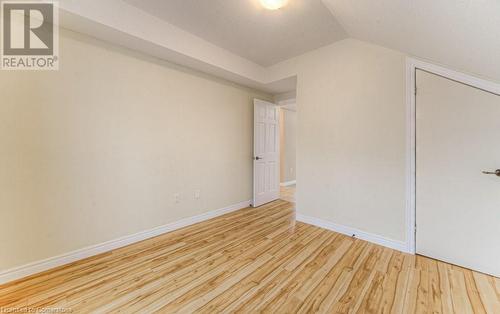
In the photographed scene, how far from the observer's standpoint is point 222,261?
2080 mm

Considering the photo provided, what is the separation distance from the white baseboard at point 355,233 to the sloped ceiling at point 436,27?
1.92 metres

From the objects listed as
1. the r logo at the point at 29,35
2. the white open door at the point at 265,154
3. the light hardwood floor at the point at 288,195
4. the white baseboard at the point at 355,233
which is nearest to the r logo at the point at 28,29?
the r logo at the point at 29,35

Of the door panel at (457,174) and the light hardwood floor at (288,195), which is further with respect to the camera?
the light hardwood floor at (288,195)

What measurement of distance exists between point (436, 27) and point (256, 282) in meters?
2.58

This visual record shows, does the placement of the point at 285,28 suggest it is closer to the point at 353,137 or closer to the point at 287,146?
the point at 353,137

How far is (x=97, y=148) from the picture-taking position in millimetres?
2164

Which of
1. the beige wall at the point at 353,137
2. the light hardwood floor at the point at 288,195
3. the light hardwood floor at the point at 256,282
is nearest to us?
the light hardwood floor at the point at 256,282

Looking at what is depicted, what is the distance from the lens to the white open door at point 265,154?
3.90 metres

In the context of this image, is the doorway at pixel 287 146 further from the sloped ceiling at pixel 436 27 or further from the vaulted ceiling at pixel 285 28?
the sloped ceiling at pixel 436 27

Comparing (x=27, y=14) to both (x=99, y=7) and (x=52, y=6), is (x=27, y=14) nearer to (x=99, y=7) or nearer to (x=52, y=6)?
(x=52, y=6)

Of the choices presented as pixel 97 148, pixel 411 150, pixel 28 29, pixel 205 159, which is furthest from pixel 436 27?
pixel 28 29

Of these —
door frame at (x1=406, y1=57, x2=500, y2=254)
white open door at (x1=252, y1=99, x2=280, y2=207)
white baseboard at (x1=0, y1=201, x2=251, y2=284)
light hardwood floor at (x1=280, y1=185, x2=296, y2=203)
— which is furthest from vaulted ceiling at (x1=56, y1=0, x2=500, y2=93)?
light hardwood floor at (x1=280, y1=185, x2=296, y2=203)

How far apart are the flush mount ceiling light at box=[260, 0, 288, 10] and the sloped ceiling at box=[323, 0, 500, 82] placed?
0.44 metres

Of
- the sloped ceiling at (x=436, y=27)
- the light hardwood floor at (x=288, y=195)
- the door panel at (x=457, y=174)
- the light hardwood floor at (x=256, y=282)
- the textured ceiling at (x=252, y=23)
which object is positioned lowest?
the light hardwood floor at (x=256, y=282)
